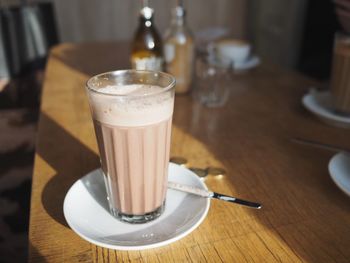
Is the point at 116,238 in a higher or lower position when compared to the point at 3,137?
higher

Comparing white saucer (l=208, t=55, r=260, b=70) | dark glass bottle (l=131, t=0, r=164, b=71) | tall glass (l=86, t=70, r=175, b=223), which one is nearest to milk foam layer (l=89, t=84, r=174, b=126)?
tall glass (l=86, t=70, r=175, b=223)

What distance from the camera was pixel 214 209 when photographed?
1.93 ft

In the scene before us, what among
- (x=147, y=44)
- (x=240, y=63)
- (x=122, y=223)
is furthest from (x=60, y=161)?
(x=240, y=63)

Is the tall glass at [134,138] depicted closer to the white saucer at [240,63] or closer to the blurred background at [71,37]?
the blurred background at [71,37]

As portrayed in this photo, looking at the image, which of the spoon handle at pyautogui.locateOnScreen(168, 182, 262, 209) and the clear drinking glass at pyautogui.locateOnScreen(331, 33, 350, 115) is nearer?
the spoon handle at pyautogui.locateOnScreen(168, 182, 262, 209)

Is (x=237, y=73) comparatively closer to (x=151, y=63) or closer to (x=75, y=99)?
(x=151, y=63)

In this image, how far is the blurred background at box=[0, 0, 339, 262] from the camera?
0.99m

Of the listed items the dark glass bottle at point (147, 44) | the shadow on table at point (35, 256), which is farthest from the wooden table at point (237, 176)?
the dark glass bottle at point (147, 44)

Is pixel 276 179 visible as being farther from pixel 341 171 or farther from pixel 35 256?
pixel 35 256

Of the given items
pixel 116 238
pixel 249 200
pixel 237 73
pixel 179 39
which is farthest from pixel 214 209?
pixel 237 73

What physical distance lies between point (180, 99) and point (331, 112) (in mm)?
438

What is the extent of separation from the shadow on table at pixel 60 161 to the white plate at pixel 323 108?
0.60 m

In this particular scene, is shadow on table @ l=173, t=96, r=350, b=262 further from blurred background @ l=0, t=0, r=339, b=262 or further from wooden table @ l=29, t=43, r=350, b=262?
blurred background @ l=0, t=0, r=339, b=262

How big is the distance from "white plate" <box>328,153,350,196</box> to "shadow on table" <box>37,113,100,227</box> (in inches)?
18.2
